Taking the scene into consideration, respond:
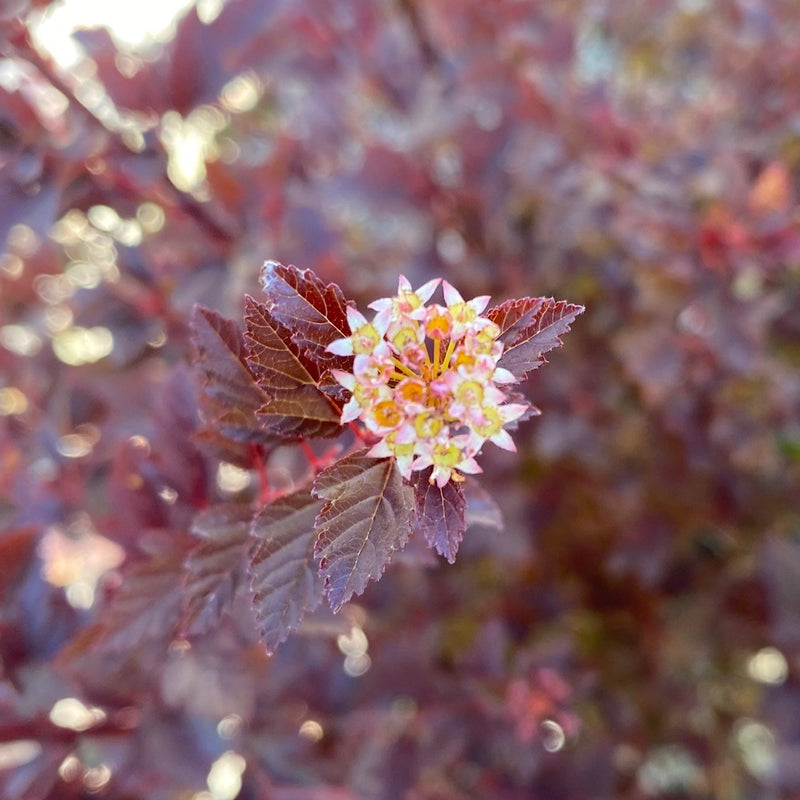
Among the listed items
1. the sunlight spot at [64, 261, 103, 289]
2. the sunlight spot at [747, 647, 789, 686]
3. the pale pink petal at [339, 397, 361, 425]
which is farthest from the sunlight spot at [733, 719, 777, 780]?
the sunlight spot at [64, 261, 103, 289]

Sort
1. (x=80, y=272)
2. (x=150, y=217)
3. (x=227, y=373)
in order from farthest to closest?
(x=80, y=272), (x=150, y=217), (x=227, y=373)

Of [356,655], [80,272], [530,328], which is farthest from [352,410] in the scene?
[80,272]

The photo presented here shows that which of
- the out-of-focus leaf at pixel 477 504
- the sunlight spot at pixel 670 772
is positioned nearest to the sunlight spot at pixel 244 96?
the out-of-focus leaf at pixel 477 504

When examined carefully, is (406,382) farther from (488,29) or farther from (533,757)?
(488,29)

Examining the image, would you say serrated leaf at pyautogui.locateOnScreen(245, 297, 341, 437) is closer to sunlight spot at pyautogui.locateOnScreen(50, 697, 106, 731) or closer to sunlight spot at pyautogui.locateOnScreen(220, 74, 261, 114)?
sunlight spot at pyautogui.locateOnScreen(50, 697, 106, 731)

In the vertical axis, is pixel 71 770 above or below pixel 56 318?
below

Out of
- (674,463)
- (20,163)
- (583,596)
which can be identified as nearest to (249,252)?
(20,163)

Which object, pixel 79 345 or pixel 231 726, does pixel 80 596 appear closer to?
pixel 231 726
